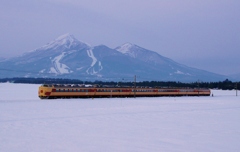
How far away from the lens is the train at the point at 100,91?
61.9 m

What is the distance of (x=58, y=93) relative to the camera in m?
62.7

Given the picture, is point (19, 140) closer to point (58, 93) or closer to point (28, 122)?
point (28, 122)

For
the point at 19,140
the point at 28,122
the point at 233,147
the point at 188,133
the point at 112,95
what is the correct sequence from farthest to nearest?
the point at 112,95 < the point at 28,122 < the point at 188,133 < the point at 19,140 < the point at 233,147

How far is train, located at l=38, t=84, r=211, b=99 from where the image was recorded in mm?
61906

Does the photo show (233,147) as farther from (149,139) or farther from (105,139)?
(105,139)

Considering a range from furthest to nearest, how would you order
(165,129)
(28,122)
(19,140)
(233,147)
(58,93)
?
1. (58,93)
2. (28,122)
3. (165,129)
4. (19,140)
5. (233,147)

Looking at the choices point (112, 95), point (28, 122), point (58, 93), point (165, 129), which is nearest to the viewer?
point (165, 129)

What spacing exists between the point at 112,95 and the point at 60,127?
165 feet

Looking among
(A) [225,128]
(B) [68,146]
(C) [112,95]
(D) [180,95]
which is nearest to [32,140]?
(B) [68,146]

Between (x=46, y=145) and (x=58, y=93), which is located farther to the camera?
(x=58, y=93)

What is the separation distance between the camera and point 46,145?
15.9 metres

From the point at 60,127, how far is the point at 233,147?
11689 millimetres

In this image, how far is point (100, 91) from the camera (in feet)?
233

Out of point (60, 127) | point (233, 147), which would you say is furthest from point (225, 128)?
point (60, 127)
